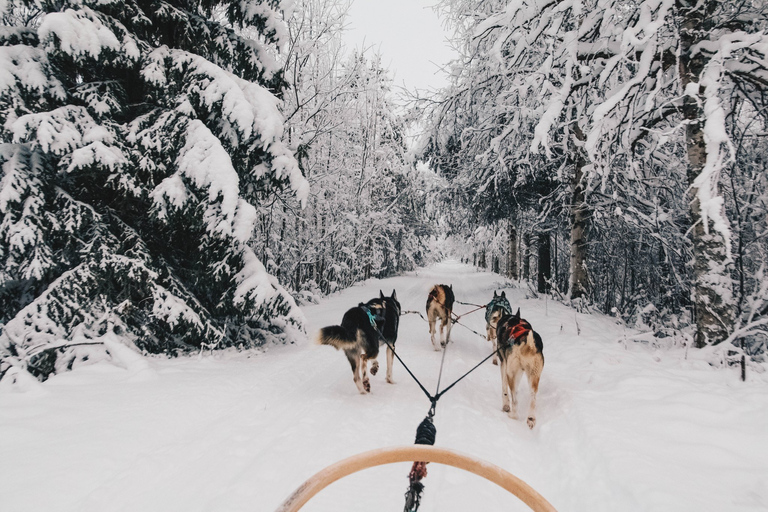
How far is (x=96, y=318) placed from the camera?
492 cm

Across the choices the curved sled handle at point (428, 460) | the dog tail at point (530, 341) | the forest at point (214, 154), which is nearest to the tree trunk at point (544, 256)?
the forest at point (214, 154)

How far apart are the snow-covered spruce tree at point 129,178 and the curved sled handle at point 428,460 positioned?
181 inches

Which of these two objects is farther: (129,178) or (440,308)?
(440,308)

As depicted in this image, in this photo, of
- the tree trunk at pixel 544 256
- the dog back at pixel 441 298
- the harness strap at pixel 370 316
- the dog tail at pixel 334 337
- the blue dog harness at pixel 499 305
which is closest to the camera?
the dog tail at pixel 334 337

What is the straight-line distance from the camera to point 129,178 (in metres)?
4.95

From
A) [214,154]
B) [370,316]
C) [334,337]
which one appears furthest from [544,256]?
[214,154]

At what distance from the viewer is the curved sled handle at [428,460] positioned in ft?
3.65

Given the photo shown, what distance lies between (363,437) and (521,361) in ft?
6.38

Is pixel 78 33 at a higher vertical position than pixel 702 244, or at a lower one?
higher

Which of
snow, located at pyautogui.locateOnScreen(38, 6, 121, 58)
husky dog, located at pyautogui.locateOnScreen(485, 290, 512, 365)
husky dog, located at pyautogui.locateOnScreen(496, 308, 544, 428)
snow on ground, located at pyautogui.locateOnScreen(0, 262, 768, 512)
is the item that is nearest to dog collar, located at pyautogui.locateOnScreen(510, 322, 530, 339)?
husky dog, located at pyautogui.locateOnScreen(496, 308, 544, 428)

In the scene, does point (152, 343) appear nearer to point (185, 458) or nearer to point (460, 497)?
point (185, 458)

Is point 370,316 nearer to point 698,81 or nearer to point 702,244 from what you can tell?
point 702,244

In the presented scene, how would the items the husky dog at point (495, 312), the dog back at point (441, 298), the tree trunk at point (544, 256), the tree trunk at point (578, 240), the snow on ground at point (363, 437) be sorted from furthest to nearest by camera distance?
1. the tree trunk at point (544, 256)
2. the tree trunk at point (578, 240)
3. the dog back at point (441, 298)
4. the husky dog at point (495, 312)
5. the snow on ground at point (363, 437)

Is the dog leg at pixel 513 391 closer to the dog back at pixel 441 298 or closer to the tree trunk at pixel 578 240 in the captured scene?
the dog back at pixel 441 298
